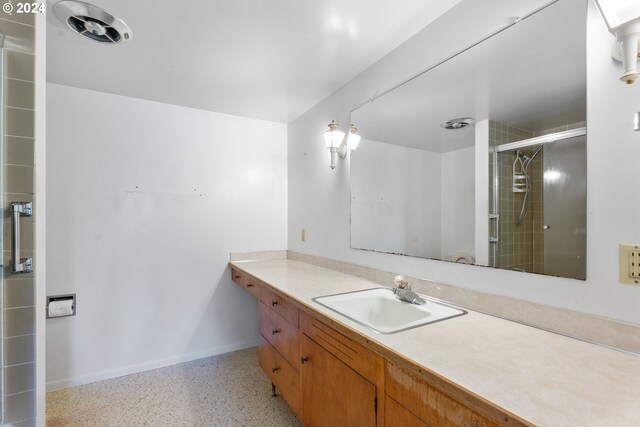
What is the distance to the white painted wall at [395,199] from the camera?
1646mm

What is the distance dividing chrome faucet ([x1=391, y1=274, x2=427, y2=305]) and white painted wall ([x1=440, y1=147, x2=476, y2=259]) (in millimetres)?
236

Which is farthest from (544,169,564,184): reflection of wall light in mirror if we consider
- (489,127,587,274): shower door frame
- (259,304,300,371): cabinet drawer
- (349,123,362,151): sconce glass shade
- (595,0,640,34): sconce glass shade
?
(259,304,300,371): cabinet drawer

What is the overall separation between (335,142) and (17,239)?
1825mm

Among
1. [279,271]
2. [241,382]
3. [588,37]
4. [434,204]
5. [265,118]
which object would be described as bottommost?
[241,382]

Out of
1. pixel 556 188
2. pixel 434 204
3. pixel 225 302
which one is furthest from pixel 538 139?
pixel 225 302

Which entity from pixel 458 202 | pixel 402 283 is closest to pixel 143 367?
Result: pixel 402 283

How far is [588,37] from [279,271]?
2.10m

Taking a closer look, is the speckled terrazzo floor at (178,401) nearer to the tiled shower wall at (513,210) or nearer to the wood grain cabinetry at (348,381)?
the wood grain cabinetry at (348,381)

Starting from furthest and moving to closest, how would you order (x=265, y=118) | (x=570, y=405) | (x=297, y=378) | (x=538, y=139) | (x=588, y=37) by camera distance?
(x=265, y=118) < (x=297, y=378) < (x=538, y=139) < (x=588, y=37) < (x=570, y=405)

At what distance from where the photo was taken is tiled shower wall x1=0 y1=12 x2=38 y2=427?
1.28 metres

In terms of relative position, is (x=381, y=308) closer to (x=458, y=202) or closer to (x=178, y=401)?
(x=458, y=202)

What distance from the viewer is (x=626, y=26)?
2.67 ft

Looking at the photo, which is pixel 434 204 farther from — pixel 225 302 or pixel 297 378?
pixel 225 302

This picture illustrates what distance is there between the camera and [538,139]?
3.83ft
